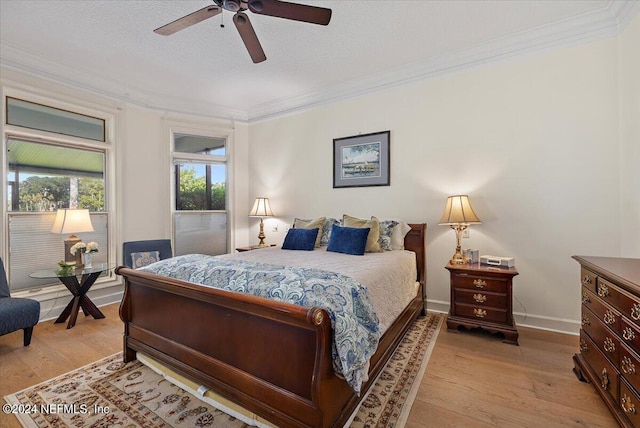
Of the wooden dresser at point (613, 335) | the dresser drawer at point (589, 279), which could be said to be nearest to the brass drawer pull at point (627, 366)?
the wooden dresser at point (613, 335)

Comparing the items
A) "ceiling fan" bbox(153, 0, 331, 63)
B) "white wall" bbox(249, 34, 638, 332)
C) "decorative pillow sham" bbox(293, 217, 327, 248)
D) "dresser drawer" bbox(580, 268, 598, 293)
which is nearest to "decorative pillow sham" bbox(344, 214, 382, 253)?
"decorative pillow sham" bbox(293, 217, 327, 248)

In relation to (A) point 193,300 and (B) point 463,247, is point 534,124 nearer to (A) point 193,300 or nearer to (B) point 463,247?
(B) point 463,247

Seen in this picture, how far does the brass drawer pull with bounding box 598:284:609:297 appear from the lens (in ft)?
5.38

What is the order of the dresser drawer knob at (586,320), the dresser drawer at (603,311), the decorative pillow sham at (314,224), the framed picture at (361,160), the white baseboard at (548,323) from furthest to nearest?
the framed picture at (361,160) < the decorative pillow sham at (314,224) < the white baseboard at (548,323) < the dresser drawer knob at (586,320) < the dresser drawer at (603,311)

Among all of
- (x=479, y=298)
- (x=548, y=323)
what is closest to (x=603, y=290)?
(x=479, y=298)

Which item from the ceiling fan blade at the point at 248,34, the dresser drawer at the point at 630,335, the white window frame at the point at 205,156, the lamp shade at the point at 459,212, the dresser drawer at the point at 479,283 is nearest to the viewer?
the dresser drawer at the point at 630,335

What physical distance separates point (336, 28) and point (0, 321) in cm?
386

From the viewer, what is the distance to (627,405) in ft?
4.69

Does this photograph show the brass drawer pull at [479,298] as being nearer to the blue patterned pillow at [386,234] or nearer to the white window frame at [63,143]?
the blue patterned pillow at [386,234]

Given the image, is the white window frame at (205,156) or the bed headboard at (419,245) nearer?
the bed headboard at (419,245)

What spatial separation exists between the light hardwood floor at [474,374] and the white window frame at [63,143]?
0.71 metres

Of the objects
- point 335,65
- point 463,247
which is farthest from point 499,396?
point 335,65

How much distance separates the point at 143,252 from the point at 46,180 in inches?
53.2

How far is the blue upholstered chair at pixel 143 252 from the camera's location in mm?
3600
